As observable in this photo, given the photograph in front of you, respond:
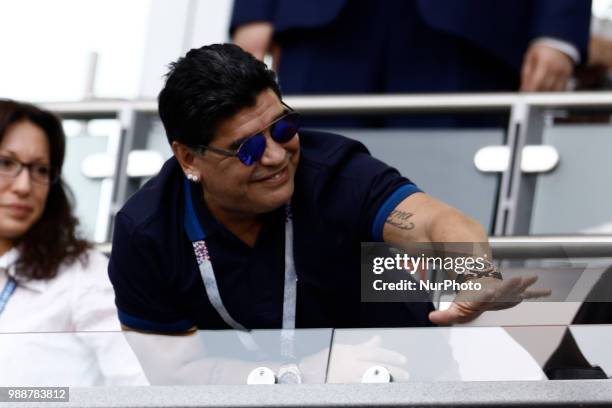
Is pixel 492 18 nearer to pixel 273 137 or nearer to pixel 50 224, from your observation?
pixel 273 137

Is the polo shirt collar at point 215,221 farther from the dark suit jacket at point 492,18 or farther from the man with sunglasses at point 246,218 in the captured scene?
the dark suit jacket at point 492,18

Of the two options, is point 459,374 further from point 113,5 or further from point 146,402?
point 113,5

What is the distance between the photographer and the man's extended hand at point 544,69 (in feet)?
11.6

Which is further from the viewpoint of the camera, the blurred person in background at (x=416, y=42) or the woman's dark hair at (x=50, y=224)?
the blurred person in background at (x=416, y=42)

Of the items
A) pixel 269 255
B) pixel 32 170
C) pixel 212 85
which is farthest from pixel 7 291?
pixel 212 85

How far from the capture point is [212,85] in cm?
253

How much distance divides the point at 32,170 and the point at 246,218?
0.99 m

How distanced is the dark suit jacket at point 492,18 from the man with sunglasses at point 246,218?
96 centimetres

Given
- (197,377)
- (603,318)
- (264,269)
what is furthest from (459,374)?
(264,269)

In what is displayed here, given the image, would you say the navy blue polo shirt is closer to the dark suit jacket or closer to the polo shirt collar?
the polo shirt collar

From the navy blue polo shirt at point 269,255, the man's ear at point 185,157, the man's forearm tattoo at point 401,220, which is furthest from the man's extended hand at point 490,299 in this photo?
the man's ear at point 185,157

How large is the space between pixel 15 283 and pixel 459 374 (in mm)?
1632

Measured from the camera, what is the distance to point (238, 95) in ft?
8.32

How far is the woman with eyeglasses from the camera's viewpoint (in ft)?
10.4
